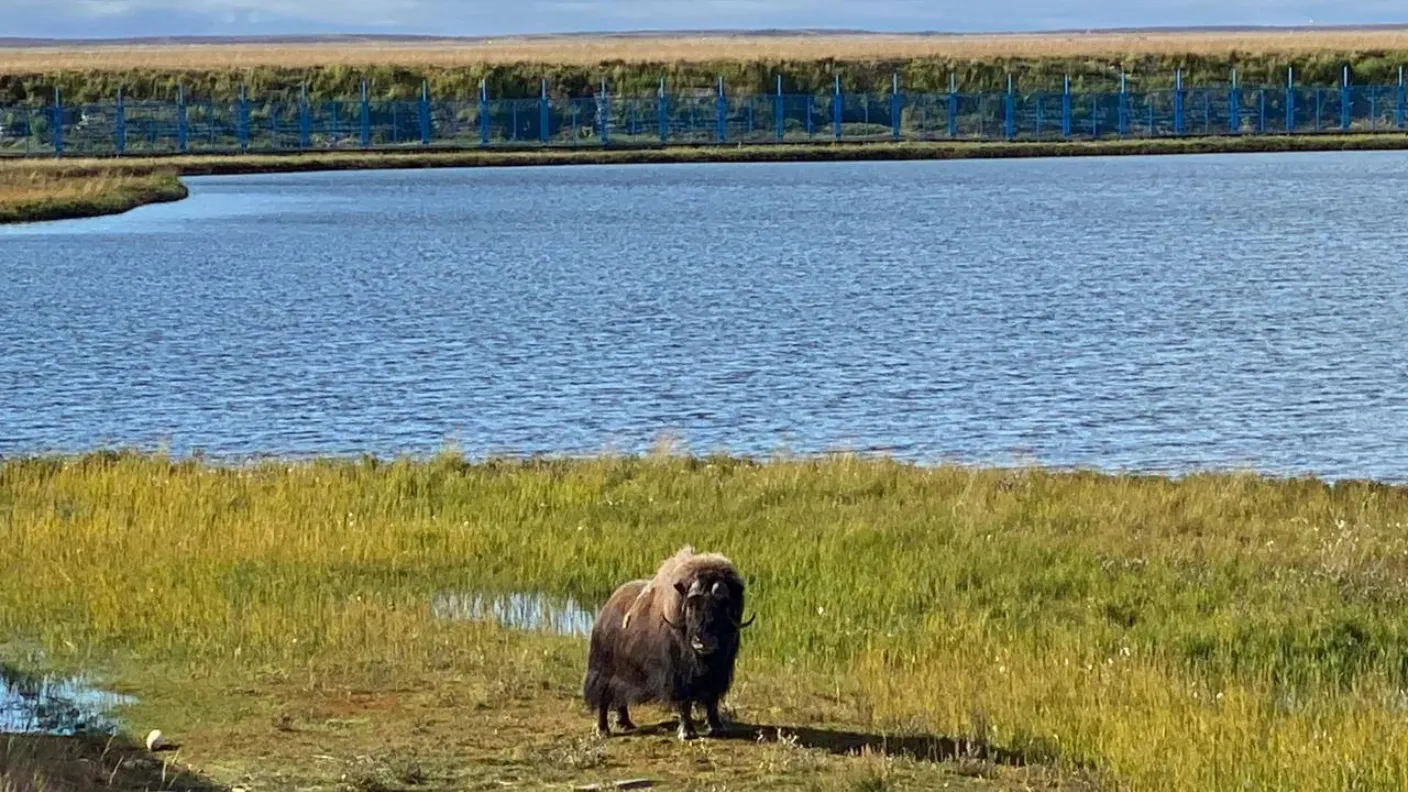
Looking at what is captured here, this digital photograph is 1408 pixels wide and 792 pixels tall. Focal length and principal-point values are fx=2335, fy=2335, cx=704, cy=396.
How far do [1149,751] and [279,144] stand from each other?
97.8 m

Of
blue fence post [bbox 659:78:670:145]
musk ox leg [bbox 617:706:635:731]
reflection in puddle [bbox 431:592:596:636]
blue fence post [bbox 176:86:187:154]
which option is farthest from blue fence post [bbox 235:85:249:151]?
musk ox leg [bbox 617:706:635:731]

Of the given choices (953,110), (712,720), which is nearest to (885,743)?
(712,720)

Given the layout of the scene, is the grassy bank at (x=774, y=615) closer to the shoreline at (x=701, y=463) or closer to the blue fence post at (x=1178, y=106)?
the shoreline at (x=701, y=463)

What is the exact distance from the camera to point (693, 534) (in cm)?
1794

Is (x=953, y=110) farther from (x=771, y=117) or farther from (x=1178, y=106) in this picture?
(x=1178, y=106)

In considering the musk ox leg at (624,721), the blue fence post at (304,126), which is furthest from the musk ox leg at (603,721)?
the blue fence post at (304,126)

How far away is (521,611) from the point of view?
15641mm

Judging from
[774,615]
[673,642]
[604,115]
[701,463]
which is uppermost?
[673,642]

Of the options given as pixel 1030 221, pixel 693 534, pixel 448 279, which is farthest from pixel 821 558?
pixel 1030 221

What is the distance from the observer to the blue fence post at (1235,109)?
104 m

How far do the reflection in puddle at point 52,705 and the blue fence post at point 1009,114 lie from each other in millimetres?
92544

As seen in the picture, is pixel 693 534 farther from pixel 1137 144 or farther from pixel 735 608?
pixel 1137 144

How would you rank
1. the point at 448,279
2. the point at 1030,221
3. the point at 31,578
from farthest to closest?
the point at 1030,221 < the point at 448,279 < the point at 31,578

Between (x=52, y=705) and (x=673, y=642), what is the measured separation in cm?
369
